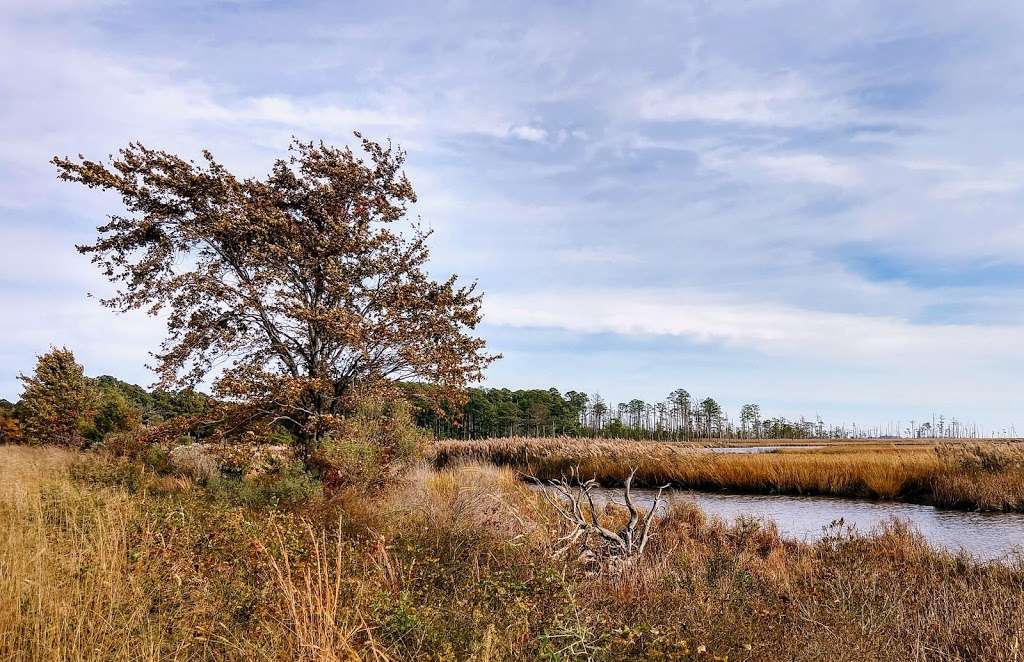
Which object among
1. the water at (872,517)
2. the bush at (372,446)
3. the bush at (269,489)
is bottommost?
the water at (872,517)

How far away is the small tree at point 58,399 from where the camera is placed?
95.8 feet

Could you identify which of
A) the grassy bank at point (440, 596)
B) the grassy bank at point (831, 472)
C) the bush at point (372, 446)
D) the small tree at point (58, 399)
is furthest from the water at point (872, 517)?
the small tree at point (58, 399)

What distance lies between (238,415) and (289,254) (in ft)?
13.3

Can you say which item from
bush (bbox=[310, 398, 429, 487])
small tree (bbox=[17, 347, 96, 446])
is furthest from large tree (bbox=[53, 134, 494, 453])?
small tree (bbox=[17, 347, 96, 446])

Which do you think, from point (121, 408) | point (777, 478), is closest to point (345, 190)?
point (777, 478)

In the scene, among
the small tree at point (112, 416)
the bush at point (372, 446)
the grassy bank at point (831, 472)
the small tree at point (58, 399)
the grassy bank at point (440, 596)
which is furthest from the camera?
the small tree at point (112, 416)

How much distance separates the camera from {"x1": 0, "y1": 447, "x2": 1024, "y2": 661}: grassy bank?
13.1ft

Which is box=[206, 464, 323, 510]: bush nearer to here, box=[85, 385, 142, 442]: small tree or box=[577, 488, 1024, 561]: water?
box=[577, 488, 1024, 561]: water

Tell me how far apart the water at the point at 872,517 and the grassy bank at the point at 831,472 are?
0.86m

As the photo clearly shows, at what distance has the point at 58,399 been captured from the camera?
30.4 m

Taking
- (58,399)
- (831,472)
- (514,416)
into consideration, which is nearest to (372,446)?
(831,472)

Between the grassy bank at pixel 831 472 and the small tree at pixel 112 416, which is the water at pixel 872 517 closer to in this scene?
the grassy bank at pixel 831 472

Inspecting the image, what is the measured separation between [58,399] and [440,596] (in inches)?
1272

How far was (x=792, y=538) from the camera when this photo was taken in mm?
11844
